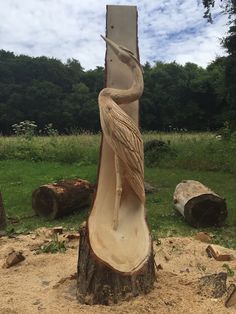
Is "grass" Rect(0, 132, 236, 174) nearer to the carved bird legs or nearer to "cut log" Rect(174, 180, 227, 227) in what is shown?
"cut log" Rect(174, 180, 227, 227)

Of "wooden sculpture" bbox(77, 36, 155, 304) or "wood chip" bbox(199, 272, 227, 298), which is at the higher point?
"wooden sculpture" bbox(77, 36, 155, 304)

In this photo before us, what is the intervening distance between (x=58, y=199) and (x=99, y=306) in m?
3.79

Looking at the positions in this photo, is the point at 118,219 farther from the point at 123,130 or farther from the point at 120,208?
the point at 123,130

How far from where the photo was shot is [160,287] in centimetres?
335

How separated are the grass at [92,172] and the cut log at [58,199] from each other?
0.13 m

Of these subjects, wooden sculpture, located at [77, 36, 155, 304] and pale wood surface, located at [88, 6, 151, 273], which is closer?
wooden sculpture, located at [77, 36, 155, 304]

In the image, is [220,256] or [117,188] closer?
[117,188]

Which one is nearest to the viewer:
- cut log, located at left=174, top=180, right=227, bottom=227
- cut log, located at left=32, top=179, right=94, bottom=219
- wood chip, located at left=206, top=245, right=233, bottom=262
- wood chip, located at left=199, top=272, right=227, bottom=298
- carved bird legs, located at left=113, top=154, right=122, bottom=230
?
wood chip, located at left=199, top=272, right=227, bottom=298

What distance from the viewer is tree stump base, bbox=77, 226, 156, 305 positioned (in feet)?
10.2

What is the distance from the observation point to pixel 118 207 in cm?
345

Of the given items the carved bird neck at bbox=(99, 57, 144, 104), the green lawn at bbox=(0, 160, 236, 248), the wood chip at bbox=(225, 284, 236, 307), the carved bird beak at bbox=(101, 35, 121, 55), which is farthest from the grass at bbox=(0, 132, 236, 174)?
the wood chip at bbox=(225, 284, 236, 307)

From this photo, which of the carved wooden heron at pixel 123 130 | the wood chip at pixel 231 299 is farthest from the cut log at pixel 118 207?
the wood chip at pixel 231 299

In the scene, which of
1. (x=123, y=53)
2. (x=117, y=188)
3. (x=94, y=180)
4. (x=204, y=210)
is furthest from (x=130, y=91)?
(x=94, y=180)

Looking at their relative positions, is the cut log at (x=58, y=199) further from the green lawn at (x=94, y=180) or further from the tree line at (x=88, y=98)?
the tree line at (x=88, y=98)
